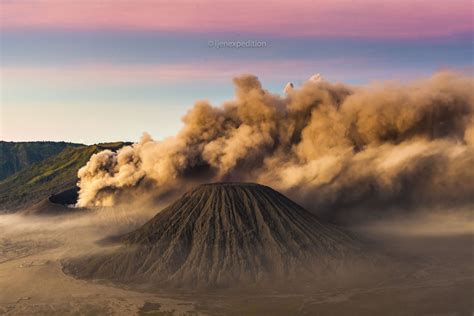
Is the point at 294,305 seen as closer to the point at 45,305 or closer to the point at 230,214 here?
the point at 230,214

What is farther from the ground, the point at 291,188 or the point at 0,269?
the point at 291,188

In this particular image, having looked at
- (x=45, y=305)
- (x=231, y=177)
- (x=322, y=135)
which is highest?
(x=322, y=135)

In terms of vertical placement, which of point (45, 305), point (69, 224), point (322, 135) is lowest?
point (45, 305)

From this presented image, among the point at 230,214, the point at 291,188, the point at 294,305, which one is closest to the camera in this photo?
the point at 294,305

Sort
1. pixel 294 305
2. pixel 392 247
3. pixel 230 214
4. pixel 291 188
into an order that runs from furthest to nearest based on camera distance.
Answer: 1. pixel 291 188
2. pixel 392 247
3. pixel 230 214
4. pixel 294 305

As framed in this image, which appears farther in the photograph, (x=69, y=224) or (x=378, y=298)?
(x=69, y=224)

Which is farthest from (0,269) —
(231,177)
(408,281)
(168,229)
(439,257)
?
(439,257)

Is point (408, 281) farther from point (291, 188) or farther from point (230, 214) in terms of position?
point (291, 188)

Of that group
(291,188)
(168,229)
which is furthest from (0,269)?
(291,188)

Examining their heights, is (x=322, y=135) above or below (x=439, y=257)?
above
